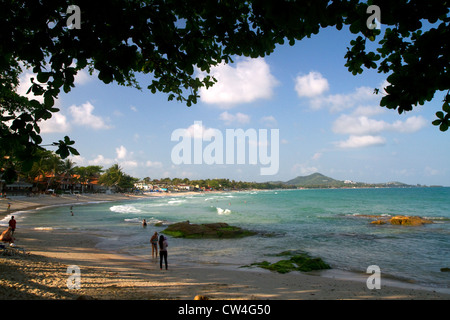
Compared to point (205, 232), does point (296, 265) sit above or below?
above

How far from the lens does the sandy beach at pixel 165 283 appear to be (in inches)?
290

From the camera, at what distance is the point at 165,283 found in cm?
964

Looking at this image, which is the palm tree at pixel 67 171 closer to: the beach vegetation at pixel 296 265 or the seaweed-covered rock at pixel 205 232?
the seaweed-covered rock at pixel 205 232

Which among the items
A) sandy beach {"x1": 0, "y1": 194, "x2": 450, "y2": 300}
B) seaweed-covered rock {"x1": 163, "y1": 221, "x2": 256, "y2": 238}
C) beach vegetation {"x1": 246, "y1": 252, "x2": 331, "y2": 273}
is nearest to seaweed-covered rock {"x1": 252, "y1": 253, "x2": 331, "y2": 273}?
beach vegetation {"x1": 246, "y1": 252, "x2": 331, "y2": 273}

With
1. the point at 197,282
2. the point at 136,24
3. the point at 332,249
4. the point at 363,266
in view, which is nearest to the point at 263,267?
the point at 197,282

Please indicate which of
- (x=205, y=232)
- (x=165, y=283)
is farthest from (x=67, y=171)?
(x=165, y=283)

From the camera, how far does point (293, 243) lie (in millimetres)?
19734

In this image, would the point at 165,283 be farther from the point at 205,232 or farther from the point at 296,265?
the point at 205,232

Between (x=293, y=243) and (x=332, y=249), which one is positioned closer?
(x=332, y=249)

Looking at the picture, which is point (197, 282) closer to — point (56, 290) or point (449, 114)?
point (56, 290)

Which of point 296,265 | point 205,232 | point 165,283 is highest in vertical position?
point 165,283

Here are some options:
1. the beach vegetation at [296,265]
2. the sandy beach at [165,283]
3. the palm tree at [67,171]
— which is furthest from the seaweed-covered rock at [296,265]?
the palm tree at [67,171]

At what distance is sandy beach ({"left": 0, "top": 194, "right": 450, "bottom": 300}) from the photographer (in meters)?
7.37
